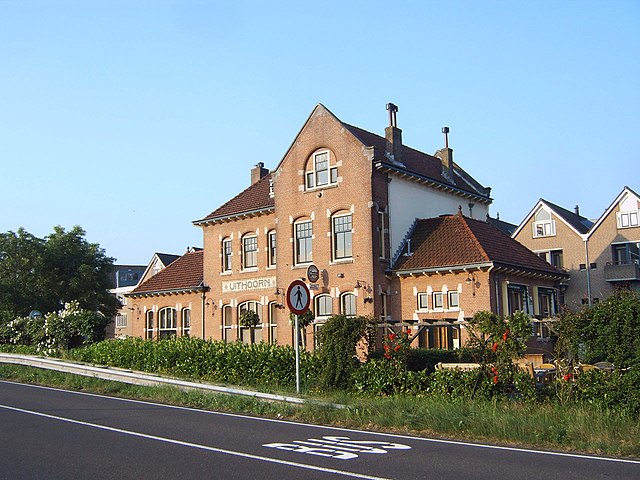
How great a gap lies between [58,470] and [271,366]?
35.7ft

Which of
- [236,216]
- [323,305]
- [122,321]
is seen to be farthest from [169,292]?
[122,321]

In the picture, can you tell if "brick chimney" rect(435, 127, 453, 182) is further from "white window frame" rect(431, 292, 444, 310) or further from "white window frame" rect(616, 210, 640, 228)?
"white window frame" rect(616, 210, 640, 228)

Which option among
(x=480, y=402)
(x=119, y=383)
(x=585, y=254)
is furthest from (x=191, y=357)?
(x=585, y=254)

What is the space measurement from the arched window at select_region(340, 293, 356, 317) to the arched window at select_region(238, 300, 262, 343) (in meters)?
5.92

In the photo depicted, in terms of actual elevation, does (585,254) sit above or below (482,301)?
above

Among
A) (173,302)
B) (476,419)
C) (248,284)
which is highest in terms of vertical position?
(248,284)

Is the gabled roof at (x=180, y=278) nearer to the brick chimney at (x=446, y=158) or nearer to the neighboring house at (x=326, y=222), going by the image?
the neighboring house at (x=326, y=222)

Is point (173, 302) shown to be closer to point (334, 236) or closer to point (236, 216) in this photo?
point (236, 216)

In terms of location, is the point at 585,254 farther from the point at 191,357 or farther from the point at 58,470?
the point at 58,470

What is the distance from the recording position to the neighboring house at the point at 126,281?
70.1 meters

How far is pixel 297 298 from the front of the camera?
695 inches

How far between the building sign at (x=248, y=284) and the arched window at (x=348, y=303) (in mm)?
5044

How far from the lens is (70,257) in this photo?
50.1 m

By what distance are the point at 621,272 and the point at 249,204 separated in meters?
27.9
